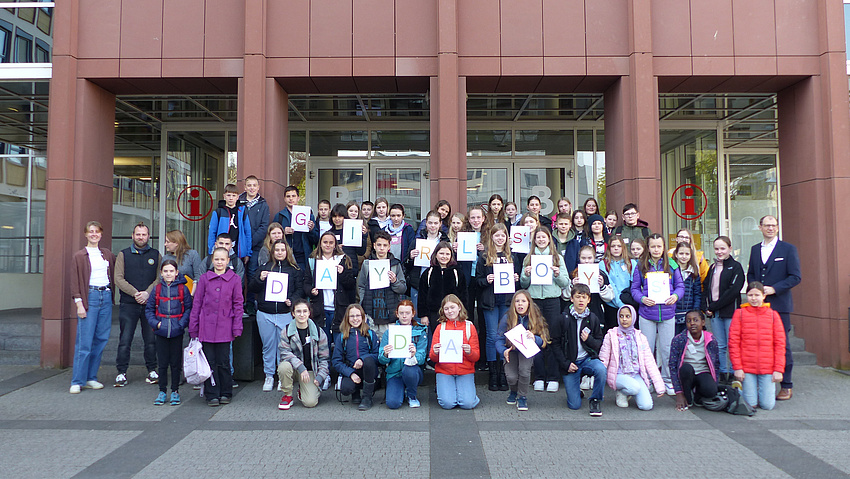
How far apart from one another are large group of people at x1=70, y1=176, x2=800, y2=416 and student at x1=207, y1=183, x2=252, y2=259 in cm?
3

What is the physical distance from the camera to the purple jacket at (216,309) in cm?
680

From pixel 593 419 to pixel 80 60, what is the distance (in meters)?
9.30

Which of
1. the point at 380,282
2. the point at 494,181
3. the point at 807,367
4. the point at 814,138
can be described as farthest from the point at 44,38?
the point at 807,367

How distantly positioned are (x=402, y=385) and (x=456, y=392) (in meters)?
0.64

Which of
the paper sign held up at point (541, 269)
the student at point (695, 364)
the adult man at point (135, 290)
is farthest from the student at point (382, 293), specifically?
the student at point (695, 364)

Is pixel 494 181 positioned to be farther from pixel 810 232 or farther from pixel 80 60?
pixel 80 60

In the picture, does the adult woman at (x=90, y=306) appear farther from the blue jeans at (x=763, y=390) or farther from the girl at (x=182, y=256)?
the blue jeans at (x=763, y=390)

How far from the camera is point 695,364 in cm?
659

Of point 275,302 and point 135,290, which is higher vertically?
point 135,290

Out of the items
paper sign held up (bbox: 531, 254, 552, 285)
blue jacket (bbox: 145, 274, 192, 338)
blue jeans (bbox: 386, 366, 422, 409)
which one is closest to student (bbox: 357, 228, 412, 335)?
blue jeans (bbox: 386, 366, 422, 409)

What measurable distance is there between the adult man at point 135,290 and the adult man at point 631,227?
6483mm

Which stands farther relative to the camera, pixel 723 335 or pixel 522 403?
pixel 723 335

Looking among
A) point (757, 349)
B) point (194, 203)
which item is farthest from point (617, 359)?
Result: point (194, 203)

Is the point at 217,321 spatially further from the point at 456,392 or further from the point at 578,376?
the point at 578,376
